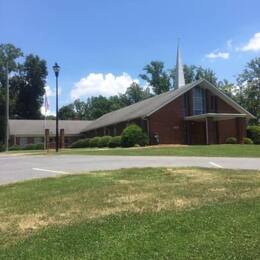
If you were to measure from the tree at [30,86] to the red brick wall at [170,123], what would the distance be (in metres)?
44.1

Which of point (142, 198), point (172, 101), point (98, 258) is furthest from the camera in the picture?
point (172, 101)

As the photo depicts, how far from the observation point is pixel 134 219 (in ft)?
24.9

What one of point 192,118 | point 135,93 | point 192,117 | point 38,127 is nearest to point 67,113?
point 135,93

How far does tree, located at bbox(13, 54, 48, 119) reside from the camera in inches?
3297

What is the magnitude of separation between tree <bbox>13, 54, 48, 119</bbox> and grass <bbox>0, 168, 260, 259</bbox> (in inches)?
2920

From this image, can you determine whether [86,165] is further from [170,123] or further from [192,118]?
[192,118]

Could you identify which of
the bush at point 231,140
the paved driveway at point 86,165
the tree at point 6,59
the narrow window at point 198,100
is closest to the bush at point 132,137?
the narrow window at point 198,100

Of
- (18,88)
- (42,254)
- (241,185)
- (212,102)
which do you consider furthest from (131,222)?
(18,88)

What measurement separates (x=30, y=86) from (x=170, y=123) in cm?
4488

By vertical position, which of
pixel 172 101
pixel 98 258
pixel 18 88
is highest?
pixel 18 88

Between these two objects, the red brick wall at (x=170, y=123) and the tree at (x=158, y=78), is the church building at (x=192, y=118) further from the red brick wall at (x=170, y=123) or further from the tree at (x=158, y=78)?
the tree at (x=158, y=78)

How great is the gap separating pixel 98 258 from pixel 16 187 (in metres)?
6.02

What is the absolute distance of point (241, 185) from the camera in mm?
10406

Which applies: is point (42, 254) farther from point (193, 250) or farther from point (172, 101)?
point (172, 101)
